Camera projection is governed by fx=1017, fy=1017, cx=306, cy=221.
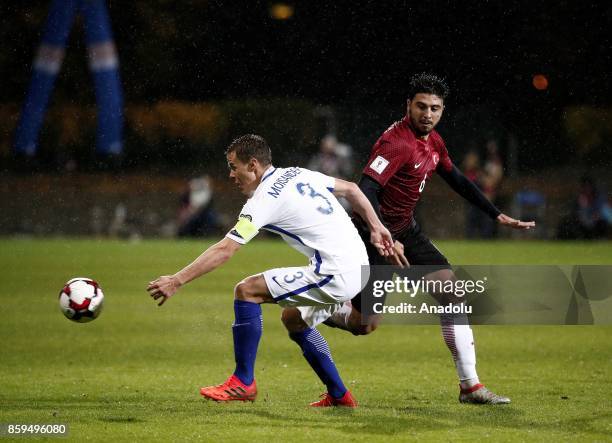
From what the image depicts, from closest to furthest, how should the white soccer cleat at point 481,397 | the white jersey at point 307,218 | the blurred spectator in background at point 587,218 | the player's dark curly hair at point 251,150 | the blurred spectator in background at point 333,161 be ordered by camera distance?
the white jersey at point 307,218
the player's dark curly hair at point 251,150
the white soccer cleat at point 481,397
the blurred spectator in background at point 333,161
the blurred spectator in background at point 587,218

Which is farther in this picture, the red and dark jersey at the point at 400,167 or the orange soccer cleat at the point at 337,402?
the red and dark jersey at the point at 400,167

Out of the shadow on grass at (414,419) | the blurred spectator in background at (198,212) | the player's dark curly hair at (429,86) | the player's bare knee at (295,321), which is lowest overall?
the shadow on grass at (414,419)

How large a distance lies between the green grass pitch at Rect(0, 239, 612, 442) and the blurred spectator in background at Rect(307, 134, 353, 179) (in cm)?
785

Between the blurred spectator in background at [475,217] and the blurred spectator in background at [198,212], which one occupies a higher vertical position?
the blurred spectator in background at [198,212]

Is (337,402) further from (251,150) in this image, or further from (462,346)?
(251,150)

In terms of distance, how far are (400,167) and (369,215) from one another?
74 cm

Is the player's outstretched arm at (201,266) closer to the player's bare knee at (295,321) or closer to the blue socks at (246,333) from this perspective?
the blue socks at (246,333)

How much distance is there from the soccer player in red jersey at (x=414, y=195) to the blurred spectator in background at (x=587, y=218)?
17347 mm

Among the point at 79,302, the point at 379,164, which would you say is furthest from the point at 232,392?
the point at 379,164

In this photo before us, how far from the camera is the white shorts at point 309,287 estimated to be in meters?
6.58

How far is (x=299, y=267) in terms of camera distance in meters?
6.57

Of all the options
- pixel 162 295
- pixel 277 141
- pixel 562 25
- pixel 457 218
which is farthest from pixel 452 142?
pixel 162 295

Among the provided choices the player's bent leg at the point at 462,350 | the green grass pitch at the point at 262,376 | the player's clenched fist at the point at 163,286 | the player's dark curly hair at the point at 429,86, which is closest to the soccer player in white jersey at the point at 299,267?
the green grass pitch at the point at 262,376

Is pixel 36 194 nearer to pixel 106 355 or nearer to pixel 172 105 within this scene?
pixel 172 105
